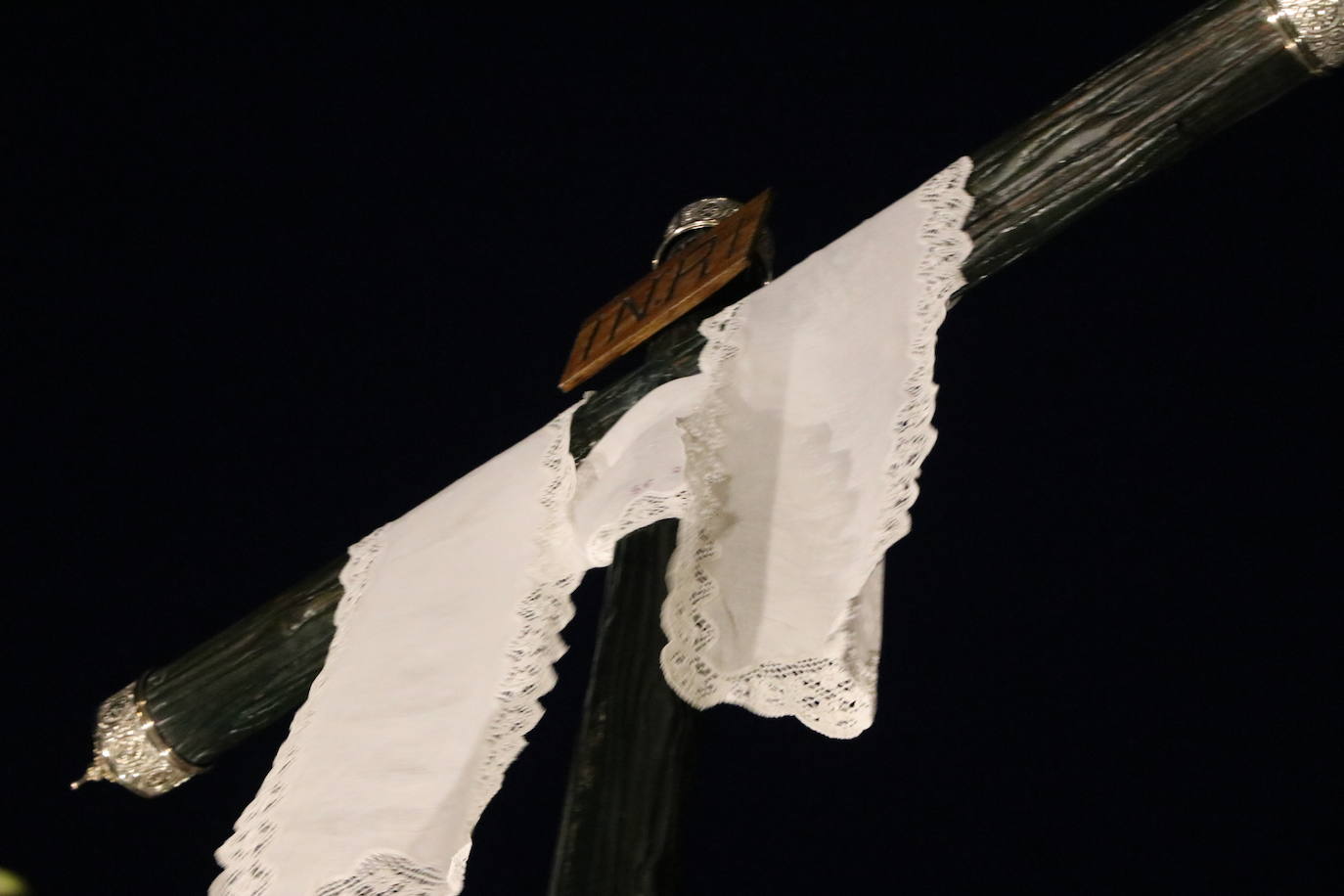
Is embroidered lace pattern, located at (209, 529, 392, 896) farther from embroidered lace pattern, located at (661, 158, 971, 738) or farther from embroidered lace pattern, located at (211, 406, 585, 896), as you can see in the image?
embroidered lace pattern, located at (661, 158, 971, 738)

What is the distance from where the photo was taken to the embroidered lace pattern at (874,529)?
3.30 feet

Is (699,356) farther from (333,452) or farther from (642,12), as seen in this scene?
(642,12)

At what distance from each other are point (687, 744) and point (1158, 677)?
125 centimetres

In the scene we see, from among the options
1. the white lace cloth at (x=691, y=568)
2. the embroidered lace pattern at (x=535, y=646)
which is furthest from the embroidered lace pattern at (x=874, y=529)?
the embroidered lace pattern at (x=535, y=646)

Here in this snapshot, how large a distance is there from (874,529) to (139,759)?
93 cm

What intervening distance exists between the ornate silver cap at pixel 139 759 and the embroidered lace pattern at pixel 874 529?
742mm

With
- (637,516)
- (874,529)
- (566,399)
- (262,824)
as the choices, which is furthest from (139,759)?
(566,399)

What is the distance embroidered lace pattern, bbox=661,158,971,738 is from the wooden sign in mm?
162

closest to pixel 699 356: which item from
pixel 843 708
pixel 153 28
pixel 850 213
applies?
pixel 843 708

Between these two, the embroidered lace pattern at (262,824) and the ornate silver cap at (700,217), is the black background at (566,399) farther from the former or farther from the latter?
the ornate silver cap at (700,217)

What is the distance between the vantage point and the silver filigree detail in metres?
1.06

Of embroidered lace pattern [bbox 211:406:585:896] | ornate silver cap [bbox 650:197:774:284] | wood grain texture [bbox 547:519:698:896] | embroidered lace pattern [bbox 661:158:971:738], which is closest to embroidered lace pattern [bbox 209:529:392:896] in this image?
embroidered lace pattern [bbox 211:406:585:896]

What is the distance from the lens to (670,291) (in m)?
1.45

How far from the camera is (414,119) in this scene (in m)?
3.24
